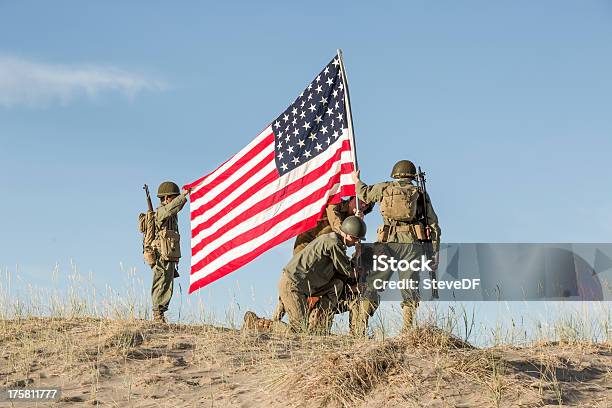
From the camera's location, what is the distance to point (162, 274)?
563 inches

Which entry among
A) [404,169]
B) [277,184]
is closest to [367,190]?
[404,169]

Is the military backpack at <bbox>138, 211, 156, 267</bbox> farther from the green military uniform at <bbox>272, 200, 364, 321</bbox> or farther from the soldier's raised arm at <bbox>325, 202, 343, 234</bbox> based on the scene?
the soldier's raised arm at <bbox>325, 202, 343, 234</bbox>

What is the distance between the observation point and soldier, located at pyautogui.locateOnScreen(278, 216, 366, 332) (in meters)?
11.1

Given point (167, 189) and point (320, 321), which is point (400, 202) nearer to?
point (320, 321)

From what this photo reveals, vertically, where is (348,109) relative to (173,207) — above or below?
above

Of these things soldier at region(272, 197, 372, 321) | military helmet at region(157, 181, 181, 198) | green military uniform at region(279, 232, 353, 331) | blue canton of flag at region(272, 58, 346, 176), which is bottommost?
green military uniform at region(279, 232, 353, 331)

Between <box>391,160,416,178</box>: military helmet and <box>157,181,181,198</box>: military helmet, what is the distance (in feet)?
13.2

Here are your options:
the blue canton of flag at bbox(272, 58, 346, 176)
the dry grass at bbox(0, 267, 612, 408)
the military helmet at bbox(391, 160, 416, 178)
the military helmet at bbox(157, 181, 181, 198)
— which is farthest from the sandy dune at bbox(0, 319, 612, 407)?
the military helmet at bbox(157, 181, 181, 198)

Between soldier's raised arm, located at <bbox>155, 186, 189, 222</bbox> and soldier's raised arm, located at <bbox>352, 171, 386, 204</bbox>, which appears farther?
soldier's raised arm, located at <bbox>155, 186, 189, 222</bbox>

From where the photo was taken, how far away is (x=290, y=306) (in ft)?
36.8

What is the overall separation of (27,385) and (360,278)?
14.1 ft

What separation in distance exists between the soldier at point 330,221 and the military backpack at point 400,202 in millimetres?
552

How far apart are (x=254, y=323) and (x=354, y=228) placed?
78.1 inches

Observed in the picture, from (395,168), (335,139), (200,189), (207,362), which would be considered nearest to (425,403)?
(207,362)
